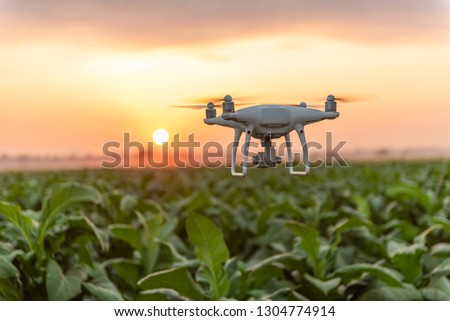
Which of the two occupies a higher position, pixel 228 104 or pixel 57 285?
pixel 228 104

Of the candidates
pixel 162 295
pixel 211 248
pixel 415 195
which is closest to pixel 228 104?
pixel 211 248

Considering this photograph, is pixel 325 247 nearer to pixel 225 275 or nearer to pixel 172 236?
pixel 225 275

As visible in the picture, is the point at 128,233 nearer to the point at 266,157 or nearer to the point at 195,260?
the point at 195,260

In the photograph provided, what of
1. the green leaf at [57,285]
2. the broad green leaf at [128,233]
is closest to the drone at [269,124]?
the green leaf at [57,285]

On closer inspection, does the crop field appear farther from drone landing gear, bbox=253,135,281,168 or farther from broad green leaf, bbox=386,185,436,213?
drone landing gear, bbox=253,135,281,168

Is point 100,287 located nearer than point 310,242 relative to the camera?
Yes

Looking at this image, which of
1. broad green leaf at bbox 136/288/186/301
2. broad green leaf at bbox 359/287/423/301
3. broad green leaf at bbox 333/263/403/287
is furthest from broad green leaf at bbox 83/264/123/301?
broad green leaf at bbox 359/287/423/301
